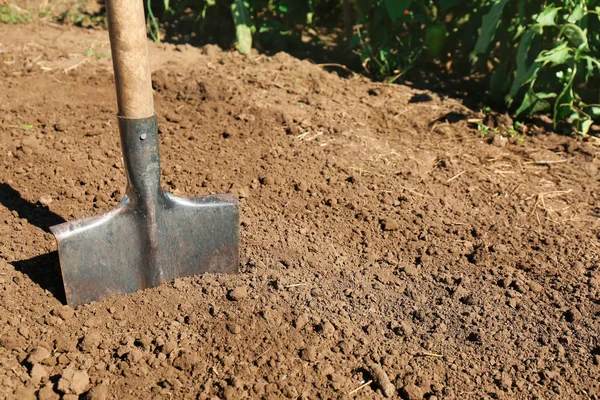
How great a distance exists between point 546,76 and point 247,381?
2.73 m

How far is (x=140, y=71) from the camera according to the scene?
2.59 m

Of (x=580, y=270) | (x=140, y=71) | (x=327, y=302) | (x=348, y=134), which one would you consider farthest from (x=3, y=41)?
(x=580, y=270)

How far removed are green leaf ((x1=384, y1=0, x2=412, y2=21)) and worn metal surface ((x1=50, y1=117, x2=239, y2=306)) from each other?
2.06 m

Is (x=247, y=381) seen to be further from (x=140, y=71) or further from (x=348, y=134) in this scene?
(x=348, y=134)

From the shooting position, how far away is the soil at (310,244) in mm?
2502

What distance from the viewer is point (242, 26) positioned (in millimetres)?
5012

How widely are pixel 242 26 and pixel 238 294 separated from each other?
2.71 meters

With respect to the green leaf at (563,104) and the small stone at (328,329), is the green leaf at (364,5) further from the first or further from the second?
the small stone at (328,329)

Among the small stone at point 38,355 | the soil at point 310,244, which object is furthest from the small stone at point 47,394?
the small stone at point 38,355

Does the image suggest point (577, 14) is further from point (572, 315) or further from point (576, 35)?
point (572, 315)

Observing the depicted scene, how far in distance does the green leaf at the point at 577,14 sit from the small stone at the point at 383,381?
2.46 metres

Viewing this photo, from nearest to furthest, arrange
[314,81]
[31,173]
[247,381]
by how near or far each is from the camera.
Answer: [247,381], [31,173], [314,81]

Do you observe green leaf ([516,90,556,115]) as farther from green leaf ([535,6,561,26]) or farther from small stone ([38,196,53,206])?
small stone ([38,196,53,206])

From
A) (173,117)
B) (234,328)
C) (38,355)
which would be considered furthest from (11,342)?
(173,117)
